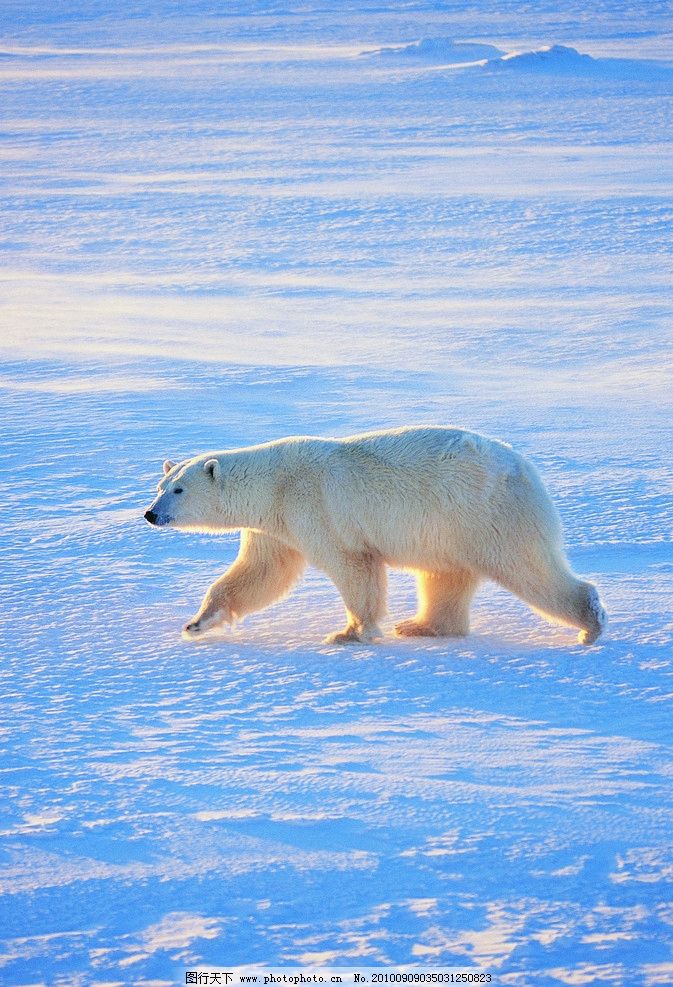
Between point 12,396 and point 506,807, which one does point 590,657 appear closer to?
point 506,807

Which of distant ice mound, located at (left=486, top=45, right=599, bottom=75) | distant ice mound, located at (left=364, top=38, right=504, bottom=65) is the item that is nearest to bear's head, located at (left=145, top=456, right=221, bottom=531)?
distant ice mound, located at (left=486, top=45, right=599, bottom=75)

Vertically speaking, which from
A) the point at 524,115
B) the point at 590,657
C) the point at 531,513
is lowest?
the point at 590,657

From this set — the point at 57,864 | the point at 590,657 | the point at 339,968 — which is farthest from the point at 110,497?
the point at 339,968

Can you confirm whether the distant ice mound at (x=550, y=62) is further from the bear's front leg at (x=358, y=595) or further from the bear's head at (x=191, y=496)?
the bear's front leg at (x=358, y=595)

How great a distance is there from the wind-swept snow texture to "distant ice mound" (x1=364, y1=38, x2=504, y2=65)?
7318 millimetres

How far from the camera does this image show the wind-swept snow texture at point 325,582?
106 inches

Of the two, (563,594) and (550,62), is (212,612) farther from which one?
(550,62)

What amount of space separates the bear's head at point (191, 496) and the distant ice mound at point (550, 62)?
18156 mm

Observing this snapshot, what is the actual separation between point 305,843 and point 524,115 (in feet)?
53.2

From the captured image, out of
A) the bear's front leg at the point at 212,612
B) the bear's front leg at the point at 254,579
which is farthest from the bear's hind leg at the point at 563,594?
the bear's front leg at the point at 212,612

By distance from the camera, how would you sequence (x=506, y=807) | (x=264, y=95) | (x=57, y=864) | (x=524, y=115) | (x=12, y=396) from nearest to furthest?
(x=57, y=864) → (x=506, y=807) → (x=12, y=396) → (x=524, y=115) → (x=264, y=95)

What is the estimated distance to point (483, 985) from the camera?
2420 millimetres

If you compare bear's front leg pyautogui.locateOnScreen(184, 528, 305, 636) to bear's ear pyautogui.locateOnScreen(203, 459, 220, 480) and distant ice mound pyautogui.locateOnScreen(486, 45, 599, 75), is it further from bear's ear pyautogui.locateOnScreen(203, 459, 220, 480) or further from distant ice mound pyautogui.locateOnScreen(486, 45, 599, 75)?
distant ice mound pyautogui.locateOnScreen(486, 45, 599, 75)

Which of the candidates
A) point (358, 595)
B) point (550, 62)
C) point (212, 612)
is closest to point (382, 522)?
point (358, 595)
